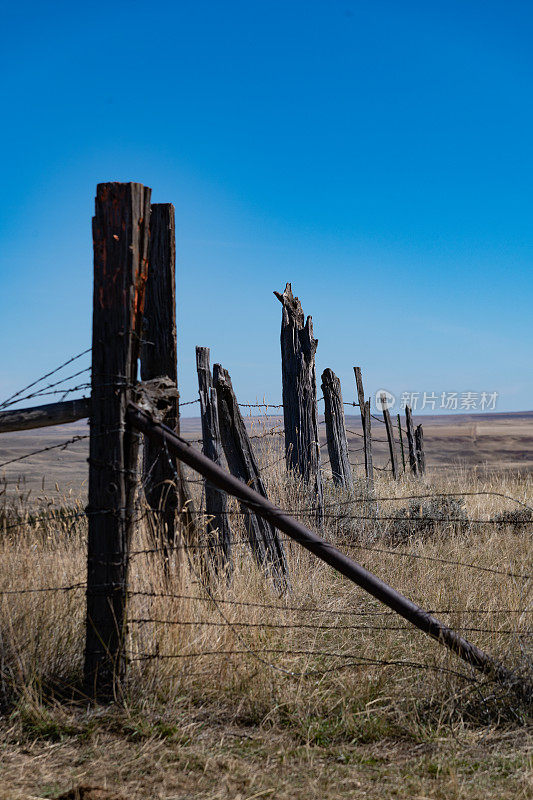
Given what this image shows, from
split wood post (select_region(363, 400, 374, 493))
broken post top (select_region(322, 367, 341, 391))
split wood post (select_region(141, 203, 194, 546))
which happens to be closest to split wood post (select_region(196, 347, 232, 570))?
split wood post (select_region(141, 203, 194, 546))

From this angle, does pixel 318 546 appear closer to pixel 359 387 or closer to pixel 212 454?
pixel 212 454

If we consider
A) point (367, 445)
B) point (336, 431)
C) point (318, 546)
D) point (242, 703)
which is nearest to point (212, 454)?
point (318, 546)

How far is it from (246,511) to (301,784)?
2.52 metres

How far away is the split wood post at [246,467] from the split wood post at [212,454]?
0.08 metres

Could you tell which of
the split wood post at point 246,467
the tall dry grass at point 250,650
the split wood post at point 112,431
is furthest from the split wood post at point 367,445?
the split wood post at point 112,431

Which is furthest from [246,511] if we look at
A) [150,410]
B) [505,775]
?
[505,775]

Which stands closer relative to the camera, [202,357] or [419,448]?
[202,357]

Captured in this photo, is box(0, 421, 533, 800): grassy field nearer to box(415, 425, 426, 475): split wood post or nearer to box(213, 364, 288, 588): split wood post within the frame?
box(213, 364, 288, 588): split wood post

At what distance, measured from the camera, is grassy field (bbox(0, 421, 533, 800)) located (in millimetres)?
2693

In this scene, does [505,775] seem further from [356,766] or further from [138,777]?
[138,777]

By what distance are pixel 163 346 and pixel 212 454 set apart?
170cm

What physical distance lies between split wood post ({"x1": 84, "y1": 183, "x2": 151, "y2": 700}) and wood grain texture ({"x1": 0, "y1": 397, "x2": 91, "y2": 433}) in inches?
2.8

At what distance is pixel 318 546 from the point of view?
3.15 meters

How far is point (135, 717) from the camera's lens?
306 centimetres
